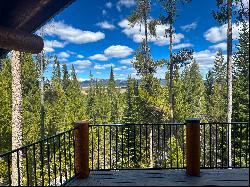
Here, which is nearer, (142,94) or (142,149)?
(142,94)

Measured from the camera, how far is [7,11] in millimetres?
6117

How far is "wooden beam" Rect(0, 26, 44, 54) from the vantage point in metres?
5.51

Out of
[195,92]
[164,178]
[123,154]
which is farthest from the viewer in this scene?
[195,92]

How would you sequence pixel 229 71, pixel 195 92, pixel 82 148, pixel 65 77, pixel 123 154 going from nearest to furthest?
pixel 82 148, pixel 123 154, pixel 229 71, pixel 195 92, pixel 65 77

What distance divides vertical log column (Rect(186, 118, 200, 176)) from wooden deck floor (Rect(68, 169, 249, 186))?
178 mm

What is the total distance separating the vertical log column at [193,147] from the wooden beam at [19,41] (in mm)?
3328

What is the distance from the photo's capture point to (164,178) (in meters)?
6.30

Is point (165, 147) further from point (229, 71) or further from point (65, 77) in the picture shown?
point (65, 77)

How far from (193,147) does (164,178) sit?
0.82 m

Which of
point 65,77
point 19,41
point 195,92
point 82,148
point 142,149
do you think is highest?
point 65,77

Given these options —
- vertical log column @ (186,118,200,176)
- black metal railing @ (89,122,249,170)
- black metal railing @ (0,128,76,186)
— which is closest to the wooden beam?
black metal railing @ (0,128,76,186)

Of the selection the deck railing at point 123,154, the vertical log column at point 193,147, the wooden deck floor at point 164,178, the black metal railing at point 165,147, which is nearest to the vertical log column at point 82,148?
the deck railing at point 123,154

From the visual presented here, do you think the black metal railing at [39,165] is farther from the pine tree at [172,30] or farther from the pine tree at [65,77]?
the pine tree at [65,77]

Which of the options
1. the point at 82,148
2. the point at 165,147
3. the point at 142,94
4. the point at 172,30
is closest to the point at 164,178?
the point at 82,148
